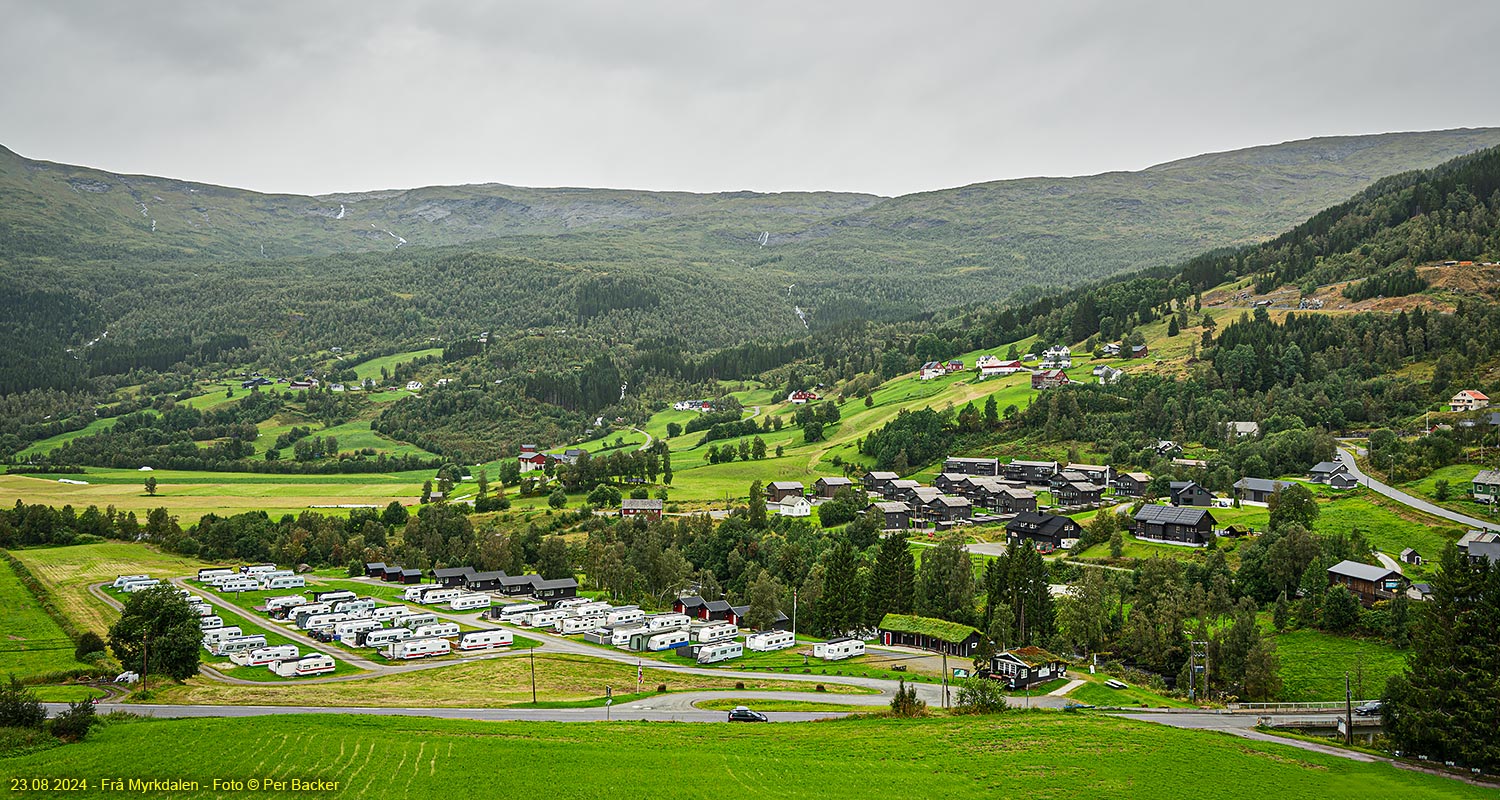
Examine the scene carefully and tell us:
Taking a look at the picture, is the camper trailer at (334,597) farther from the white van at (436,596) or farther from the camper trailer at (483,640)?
the camper trailer at (483,640)

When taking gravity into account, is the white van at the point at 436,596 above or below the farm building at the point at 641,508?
below

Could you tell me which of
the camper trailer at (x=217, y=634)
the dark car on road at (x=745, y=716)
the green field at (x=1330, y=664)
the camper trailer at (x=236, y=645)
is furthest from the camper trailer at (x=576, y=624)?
the green field at (x=1330, y=664)

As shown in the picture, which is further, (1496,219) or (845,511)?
(1496,219)

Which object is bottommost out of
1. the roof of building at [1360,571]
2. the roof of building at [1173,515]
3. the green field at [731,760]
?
the green field at [731,760]

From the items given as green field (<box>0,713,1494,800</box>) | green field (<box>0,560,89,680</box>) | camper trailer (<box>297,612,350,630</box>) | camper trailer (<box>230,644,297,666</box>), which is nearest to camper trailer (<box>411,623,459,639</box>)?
camper trailer (<box>230,644,297,666</box>)

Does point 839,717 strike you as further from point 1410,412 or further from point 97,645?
point 1410,412

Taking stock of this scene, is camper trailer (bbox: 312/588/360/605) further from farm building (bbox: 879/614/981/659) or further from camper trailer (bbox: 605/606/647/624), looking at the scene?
farm building (bbox: 879/614/981/659)

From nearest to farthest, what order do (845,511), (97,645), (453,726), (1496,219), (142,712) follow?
1. (453,726)
2. (142,712)
3. (97,645)
4. (845,511)
5. (1496,219)

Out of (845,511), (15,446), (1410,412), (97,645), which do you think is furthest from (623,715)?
(15,446)
